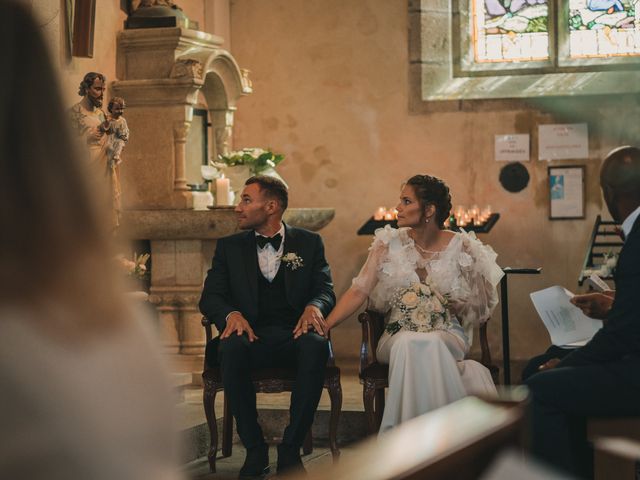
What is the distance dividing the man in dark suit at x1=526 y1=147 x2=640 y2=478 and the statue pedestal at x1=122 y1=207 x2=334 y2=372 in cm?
342

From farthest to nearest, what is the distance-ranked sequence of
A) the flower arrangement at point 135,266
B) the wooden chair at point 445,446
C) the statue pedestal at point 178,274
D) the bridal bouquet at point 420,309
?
the statue pedestal at point 178,274, the flower arrangement at point 135,266, the bridal bouquet at point 420,309, the wooden chair at point 445,446

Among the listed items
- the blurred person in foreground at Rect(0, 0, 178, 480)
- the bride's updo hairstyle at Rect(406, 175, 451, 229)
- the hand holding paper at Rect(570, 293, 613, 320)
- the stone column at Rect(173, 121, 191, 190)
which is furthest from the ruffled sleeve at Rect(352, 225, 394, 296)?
the blurred person in foreground at Rect(0, 0, 178, 480)

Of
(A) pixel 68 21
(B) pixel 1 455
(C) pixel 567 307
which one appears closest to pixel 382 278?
(C) pixel 567 307

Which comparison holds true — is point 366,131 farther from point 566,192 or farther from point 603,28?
point 603,28

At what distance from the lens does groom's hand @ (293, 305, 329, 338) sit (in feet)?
17.0

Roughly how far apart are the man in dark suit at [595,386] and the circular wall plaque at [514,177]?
4647 mm

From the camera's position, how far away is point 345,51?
879cm

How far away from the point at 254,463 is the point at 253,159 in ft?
Answer: 8.73

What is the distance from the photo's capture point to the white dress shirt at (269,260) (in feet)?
18.1

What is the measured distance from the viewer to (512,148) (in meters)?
8.42

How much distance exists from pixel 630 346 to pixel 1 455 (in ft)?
10.7

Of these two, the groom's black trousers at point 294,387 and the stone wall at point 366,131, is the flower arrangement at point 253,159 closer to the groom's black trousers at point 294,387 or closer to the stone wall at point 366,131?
the stone wall at point 366,131

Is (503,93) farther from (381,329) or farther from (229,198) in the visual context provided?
(381,329)

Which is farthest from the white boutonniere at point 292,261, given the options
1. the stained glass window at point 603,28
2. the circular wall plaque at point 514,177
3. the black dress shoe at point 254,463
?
the stained glass window at point 603,28
